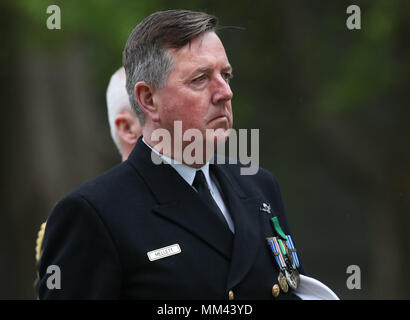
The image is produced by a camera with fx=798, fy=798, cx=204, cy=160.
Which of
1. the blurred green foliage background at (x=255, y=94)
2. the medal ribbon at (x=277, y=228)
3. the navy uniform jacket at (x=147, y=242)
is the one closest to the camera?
the navy uniform jacket at (x=147, y=242)

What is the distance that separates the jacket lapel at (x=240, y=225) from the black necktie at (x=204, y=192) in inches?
2.3

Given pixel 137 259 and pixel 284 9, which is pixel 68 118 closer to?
pixel 284 9

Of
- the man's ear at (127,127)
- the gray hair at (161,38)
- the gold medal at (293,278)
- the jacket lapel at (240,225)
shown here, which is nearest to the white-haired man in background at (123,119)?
the man's ear at (127,127)

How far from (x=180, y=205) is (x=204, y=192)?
0.14 m

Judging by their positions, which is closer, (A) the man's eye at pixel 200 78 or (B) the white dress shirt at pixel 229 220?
(A) the man's eye at pixel 200 78

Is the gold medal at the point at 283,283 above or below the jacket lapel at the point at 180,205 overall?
below

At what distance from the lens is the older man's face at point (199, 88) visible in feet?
10.2

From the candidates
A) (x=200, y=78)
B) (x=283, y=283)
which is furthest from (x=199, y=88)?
(x=283, y=283)

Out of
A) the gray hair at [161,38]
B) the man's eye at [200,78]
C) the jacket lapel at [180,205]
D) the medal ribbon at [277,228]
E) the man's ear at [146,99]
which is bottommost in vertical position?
the medal ribbon at [277,228]

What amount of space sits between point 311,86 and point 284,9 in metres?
0.96

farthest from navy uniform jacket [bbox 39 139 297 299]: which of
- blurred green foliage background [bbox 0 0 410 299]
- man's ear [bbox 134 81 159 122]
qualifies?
blurred green foliage background [bbox 0 0 410 299]

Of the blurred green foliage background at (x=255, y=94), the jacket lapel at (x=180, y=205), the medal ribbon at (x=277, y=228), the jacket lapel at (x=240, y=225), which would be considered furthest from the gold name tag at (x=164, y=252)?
the blurred green foliage background at (x=255, y=94)

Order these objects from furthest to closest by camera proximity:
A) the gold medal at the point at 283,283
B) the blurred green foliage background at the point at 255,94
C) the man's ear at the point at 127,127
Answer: the blurred green foliage background at the point at 255,94
the man's ear at the point at 127,127
the gold medal at the point at 283,283

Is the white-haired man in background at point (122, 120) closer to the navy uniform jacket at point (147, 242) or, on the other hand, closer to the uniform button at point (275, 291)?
the navy uniform jacket at point (147, 242)
